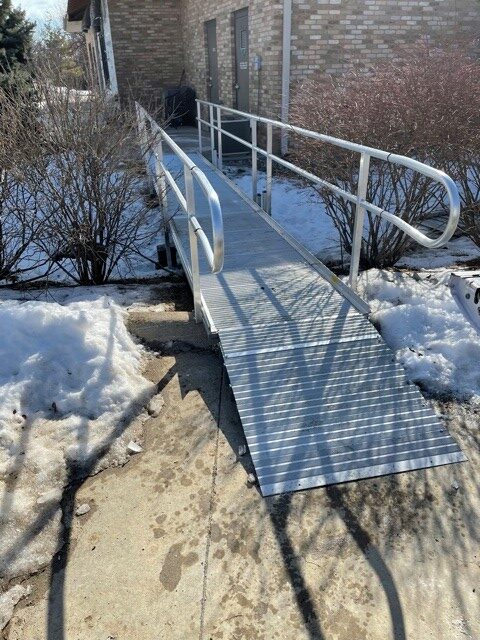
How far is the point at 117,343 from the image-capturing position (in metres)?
3.10

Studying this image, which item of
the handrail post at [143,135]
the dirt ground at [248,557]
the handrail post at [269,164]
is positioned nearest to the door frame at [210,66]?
the handrail post at [143,135]

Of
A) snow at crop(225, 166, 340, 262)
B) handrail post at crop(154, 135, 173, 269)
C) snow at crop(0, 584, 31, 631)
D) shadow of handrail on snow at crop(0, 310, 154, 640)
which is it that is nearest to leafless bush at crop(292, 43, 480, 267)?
snow at crop(225, 166, 340, 262)

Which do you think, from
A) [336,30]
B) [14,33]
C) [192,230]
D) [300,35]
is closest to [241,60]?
[300,35]

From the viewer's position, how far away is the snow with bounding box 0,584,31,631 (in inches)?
69.9

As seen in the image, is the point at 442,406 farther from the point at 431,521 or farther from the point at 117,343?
the point at 117,343

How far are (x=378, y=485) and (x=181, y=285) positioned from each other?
318 cm

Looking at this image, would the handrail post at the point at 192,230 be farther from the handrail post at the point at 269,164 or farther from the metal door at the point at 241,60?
the metal door at the point at 241,60

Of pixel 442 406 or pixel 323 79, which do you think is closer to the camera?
pixel 442 406

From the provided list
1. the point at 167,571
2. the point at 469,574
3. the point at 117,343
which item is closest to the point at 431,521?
the point at 469,574

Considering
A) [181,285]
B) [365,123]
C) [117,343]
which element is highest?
[365,123]

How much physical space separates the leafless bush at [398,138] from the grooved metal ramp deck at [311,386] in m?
1.00

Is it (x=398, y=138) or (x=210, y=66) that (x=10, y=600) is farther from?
(x=210, y=66)

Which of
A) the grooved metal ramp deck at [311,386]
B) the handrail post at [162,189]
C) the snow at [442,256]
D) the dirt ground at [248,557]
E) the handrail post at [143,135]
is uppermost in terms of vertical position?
the handrail post at [143,135]

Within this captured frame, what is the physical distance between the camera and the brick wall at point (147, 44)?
44.8 feet
